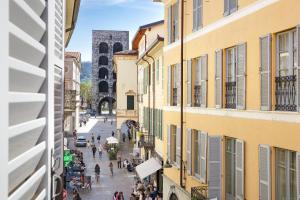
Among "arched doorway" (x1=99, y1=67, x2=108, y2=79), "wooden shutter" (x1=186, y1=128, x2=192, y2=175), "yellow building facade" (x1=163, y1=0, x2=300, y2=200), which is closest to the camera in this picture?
"yellow building facade" (x1=163, y1=0, x2=300, y2=200)

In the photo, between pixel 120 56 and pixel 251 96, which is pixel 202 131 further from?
pixel 120 56

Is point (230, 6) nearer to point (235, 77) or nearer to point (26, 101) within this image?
point (235, 77)

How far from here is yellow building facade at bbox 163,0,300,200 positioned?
29.1 feet

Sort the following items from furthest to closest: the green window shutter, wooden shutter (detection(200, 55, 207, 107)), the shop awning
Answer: the green window shutter, the shop awning, wooden shutter (detection(200, 55, 207, 107))

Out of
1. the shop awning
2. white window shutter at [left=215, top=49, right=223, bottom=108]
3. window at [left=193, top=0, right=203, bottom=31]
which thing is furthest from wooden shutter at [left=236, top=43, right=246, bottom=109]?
the shop awning

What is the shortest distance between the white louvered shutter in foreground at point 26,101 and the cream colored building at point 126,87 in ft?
154

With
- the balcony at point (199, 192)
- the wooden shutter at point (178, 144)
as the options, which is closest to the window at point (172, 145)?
the wooden shutter at point (178, 144)

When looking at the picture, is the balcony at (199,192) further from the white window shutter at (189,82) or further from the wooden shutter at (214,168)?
the white window shutter at (189,82)

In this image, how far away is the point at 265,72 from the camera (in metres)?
9.56

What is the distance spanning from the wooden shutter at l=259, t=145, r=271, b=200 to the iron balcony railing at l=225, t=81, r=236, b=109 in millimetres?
2167

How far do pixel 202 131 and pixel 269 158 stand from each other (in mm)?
4796

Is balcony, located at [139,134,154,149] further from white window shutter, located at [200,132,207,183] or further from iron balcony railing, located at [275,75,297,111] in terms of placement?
iron balcony railing, located at [275,75,297,111]

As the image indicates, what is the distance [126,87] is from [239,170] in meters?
39.9

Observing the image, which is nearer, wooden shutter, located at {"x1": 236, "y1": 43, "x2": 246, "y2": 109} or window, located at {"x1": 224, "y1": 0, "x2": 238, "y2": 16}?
wooden shutter, located at {"x1": 236, "y1": 43, "x2": 246, "y2": 109}
